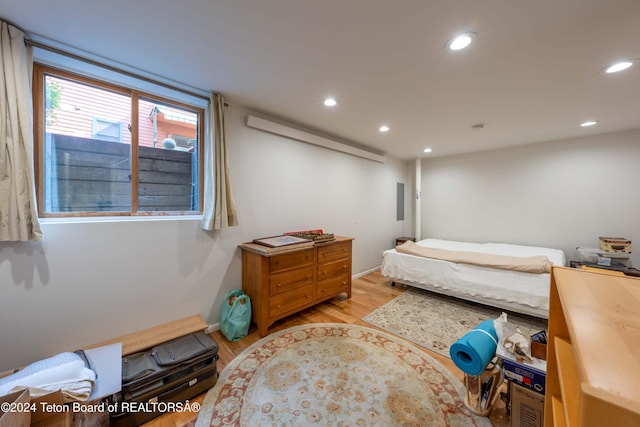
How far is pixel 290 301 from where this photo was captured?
8.34ft

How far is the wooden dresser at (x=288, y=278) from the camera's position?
2334 mm

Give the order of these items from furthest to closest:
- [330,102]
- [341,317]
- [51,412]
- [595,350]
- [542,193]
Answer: [542,193], [341,317], [330,102], [51,412], [595,350]

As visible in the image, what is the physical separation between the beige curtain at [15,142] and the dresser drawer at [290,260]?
1671 millimetres

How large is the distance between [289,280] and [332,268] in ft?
2.29

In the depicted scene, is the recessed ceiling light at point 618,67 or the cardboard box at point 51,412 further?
the recessed ceiling light at point 618,67

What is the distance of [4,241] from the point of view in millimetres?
1501

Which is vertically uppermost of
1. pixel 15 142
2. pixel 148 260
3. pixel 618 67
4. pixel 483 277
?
pixel 618 67

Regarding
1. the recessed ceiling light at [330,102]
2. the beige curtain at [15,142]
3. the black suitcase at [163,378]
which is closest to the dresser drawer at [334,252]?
the black suitcase at [163,378]

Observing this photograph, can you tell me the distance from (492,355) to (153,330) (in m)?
2.57

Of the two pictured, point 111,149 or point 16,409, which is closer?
point 16,409

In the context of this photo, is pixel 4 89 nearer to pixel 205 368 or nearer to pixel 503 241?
pixel 205 368

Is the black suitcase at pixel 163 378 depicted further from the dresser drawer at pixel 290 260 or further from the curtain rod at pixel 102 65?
the curtain rod at pixel 102 65

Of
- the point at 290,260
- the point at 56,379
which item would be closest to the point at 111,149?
the point at 56,379

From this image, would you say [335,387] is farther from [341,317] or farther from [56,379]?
[56,379]
